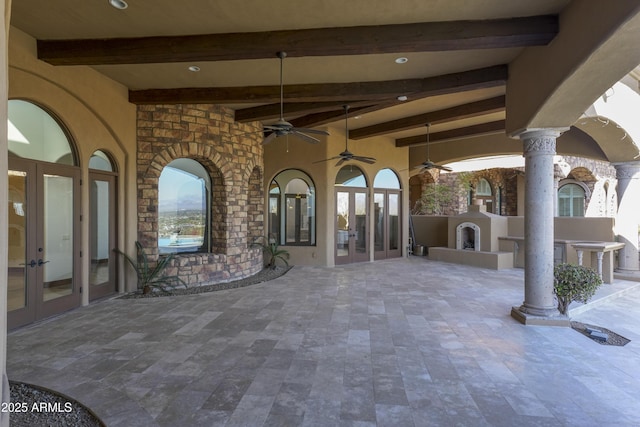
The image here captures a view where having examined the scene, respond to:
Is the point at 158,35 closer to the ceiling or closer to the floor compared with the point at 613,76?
closer to the ceiling

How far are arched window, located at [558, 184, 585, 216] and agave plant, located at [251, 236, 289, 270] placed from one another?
15513 millimetres

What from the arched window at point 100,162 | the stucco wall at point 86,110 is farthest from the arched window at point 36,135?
the arched window at point 100,162

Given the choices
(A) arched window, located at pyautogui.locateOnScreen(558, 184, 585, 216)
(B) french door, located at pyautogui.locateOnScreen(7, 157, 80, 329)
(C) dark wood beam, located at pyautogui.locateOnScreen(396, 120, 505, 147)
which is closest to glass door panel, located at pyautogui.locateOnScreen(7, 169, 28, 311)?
(B) french door, located at pyautogui.locateOnScreen(7, 157, 80, 329)

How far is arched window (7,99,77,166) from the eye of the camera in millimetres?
4340

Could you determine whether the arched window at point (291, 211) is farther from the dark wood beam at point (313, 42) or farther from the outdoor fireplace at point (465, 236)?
the dark wood beam at point (313, 42)

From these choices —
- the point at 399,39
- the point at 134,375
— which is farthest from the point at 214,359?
the point at 399,39

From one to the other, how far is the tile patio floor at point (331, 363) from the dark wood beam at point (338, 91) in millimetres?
3336

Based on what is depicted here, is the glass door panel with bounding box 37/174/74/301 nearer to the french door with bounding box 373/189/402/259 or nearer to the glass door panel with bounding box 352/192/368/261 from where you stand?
the glass door panel with bounding box 352/192/368/261

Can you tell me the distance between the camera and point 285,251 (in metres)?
9.30

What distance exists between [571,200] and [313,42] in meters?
18.6

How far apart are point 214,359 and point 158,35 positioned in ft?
12.2

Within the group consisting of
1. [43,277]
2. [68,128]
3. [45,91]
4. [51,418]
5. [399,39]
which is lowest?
[51,418]

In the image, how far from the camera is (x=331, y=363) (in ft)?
11.2

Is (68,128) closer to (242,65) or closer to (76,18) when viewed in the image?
(76,18)
